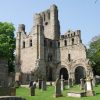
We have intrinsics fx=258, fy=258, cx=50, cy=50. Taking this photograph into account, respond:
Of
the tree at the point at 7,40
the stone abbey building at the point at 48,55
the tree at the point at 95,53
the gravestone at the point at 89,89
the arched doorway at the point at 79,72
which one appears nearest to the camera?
the gravestone at the point at 89,89

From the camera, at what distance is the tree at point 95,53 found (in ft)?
171

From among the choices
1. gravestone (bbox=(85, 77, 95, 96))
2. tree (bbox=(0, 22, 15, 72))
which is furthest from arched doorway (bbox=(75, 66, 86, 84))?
gravestone (bbox=(85, 77, 95, 96))

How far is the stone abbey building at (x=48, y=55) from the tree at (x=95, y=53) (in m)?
2.64

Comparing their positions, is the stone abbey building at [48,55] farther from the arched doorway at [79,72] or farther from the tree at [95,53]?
the tree at [95,53]

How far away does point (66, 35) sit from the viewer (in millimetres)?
54938

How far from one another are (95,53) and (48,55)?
9.80 metres

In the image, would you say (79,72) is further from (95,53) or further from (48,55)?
(48,55)

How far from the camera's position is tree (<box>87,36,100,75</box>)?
5212 centimetres

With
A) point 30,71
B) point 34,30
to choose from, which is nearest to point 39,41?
point 34,30

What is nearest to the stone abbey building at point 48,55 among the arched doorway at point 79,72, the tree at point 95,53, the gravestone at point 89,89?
the arched doorway at point 79,72

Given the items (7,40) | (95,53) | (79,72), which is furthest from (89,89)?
(95,53)

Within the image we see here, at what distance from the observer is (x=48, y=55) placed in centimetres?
5388

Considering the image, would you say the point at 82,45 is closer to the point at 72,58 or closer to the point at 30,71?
the point at 72,58

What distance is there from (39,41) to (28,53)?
3729 millimetres
